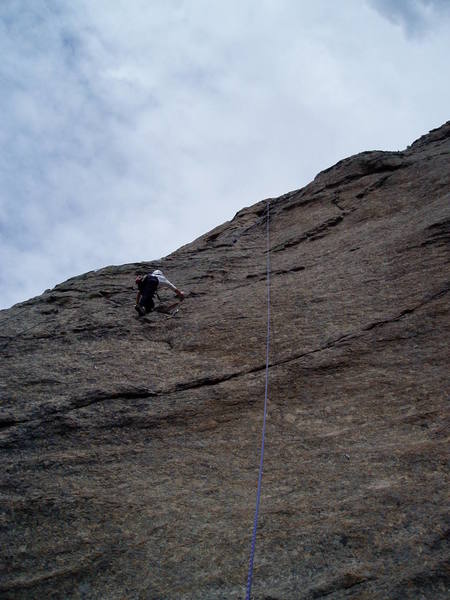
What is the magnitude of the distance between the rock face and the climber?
34 cm

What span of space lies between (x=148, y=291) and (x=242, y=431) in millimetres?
3990

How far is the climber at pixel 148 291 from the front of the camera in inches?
382

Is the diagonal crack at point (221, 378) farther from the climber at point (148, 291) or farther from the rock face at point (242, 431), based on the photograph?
the climber at point (148, 291)

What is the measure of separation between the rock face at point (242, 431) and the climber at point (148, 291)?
0.34m

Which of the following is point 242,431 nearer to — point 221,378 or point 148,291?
point 221,378

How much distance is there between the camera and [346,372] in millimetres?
7027

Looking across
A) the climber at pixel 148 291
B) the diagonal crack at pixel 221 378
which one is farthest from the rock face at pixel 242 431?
the climber at pixel 148 291

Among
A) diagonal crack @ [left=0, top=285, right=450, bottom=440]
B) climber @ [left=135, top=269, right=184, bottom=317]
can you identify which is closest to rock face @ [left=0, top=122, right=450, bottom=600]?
diagonal crack @ [left=0, top=285, right=450, bottom=440]

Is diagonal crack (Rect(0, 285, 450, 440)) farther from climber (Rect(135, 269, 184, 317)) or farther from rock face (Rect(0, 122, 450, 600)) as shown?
climber (Rect(135, 269, 184, 317))

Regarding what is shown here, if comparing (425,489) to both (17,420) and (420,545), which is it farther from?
(17,420)

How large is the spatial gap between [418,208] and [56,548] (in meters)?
8.44

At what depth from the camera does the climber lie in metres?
9.70

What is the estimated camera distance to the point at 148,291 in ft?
32.1

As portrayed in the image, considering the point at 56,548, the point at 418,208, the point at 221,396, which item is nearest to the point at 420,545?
the point at 221,396
